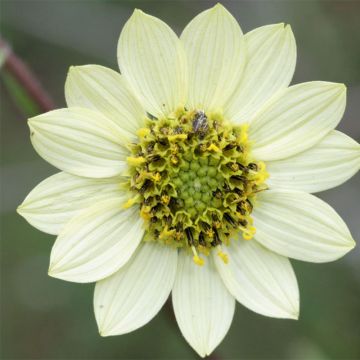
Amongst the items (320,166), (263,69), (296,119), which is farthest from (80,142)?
(320,166)

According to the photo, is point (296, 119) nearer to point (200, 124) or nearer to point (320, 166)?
point (320, 166)

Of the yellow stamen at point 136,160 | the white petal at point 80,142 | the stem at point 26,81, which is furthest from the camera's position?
the stem at point 26,81

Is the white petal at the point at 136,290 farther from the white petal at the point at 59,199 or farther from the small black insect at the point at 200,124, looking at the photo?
the small black insect at the point at 200,124

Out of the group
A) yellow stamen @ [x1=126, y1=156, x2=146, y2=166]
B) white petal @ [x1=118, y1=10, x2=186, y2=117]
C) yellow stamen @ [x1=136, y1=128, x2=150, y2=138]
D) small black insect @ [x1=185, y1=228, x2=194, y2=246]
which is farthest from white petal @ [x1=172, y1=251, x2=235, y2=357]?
white petal @ [x1=118, y1=10, x2=186, y2=117]

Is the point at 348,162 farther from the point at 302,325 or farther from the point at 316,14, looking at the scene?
the point at 316,14

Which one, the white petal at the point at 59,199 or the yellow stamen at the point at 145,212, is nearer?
the white petal at the point at 59,199

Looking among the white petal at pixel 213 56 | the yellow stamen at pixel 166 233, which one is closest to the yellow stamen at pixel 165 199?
the yellow stamen at pixel 166 233

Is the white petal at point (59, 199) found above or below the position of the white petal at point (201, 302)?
above

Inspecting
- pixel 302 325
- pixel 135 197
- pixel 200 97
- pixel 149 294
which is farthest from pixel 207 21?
pixel 302 325
